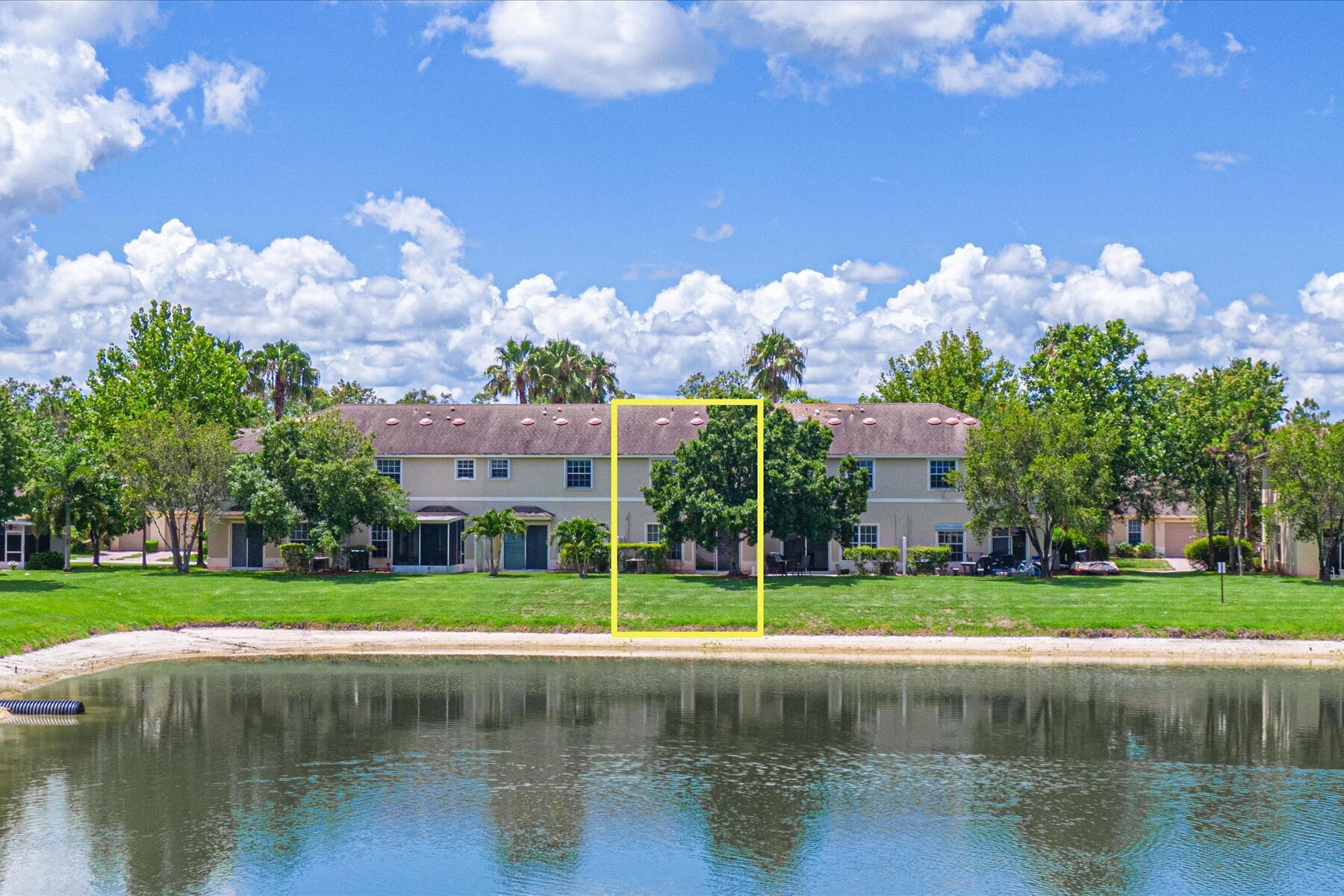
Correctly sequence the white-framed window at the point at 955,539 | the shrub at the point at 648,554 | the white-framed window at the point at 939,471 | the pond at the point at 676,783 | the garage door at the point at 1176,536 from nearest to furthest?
the pond at the point at 676,783 < the shrub at the point at 648,554 < the white-framed window at the point at 955,539 < the white-framed window at the point at 939,471 < the garage door at the point at 1176,536

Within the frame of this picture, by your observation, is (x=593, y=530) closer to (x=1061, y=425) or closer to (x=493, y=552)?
(x=493, y=552)

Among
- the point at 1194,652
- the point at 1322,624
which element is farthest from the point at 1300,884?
the point at 1322,624

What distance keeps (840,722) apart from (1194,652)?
622 inches

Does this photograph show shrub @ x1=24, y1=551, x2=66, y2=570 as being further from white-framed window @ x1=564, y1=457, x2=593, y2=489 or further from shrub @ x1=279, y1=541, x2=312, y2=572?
white-framed window @ x1=564, y1=457, x2=593, y2=489

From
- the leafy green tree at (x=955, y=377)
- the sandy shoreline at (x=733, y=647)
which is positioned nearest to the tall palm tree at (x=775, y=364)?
the leafy green tree at (x=955, y=377)

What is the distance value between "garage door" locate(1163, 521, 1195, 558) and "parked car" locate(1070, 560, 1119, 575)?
20.5 m

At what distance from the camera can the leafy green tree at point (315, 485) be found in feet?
167

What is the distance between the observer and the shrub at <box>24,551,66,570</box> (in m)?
56.9

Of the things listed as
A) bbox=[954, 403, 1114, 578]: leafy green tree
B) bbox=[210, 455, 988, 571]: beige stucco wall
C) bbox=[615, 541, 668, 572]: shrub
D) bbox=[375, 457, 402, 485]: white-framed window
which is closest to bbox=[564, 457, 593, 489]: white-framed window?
bbox=[210, 455, 988, 571]: beige stucco wall

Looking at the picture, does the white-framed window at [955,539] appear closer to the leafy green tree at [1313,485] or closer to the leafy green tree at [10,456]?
the leafy green tree at [1313,485]

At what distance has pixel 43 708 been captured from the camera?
97.5ft

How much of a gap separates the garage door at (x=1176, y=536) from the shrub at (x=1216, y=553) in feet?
41.6

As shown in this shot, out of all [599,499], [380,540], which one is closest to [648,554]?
[599,499]

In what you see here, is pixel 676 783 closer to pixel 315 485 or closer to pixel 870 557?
pixel 870 557
